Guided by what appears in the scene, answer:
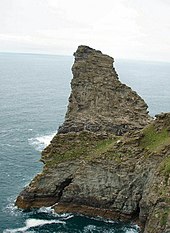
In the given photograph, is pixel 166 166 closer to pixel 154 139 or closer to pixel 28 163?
pixel 154 139

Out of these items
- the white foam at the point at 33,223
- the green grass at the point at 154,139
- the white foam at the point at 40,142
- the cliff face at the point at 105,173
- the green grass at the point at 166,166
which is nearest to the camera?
the green grass at the point at 166,166

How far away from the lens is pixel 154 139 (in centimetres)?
7006

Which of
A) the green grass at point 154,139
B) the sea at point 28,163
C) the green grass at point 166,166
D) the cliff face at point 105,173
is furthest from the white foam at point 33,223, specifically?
the green grass at point 154,139

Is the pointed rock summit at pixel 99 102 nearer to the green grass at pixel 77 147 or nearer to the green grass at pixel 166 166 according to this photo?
the green grass at pixel 77 147

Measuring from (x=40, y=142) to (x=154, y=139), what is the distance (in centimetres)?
4828

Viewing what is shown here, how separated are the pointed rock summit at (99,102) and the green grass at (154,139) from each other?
9554 millimetres

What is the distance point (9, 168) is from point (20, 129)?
3809cm

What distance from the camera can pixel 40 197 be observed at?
72.6 meters

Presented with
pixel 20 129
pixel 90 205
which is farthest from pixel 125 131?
pixel 20 129

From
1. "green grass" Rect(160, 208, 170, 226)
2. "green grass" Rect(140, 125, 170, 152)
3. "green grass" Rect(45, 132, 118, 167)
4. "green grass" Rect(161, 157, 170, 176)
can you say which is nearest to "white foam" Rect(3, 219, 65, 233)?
"green grass" Rect(45, 132, 118, 167)

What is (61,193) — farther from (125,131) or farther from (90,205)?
(125,131)

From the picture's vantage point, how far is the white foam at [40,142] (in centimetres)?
10651

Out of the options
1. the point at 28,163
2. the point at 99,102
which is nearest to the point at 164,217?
the point at 99,102

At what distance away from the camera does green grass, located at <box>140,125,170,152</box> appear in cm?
6818
